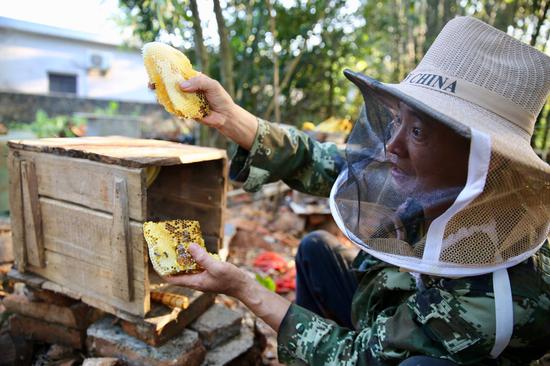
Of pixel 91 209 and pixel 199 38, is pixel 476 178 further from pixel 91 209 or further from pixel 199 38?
pixel 199 38

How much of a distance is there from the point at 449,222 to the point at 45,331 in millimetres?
1867

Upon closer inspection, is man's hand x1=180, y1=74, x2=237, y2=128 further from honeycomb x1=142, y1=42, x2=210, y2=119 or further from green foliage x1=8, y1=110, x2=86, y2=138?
green foliage x1=8, y1=110, x2=86, y2=138

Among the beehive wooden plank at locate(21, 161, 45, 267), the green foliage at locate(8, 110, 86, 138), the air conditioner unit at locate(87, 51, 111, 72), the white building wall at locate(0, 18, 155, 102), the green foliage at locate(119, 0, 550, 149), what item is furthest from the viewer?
the air conditioner unit at locate(87, 51, 111, 72)

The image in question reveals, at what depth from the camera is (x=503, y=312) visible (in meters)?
1.12

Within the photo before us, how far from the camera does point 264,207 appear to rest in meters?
4.72

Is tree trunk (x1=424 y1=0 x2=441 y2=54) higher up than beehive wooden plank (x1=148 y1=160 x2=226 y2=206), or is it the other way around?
tree trunk (x1=424 y1=0 x2=441 y2=54)

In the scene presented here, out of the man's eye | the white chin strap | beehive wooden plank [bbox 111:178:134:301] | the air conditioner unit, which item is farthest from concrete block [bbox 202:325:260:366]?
the air conditioner unit

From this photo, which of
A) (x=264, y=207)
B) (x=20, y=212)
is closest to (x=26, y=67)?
(x=264, y=207)

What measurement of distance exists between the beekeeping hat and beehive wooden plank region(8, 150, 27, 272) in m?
1.41

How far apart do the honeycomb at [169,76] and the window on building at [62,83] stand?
45.3ft

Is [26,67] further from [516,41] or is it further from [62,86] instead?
[516,41]

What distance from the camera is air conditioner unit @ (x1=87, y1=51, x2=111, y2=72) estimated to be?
13.5 metres

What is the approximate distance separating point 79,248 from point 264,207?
3.10 m

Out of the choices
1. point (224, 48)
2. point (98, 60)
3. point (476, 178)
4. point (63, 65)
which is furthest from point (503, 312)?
A: point (63, 65)
